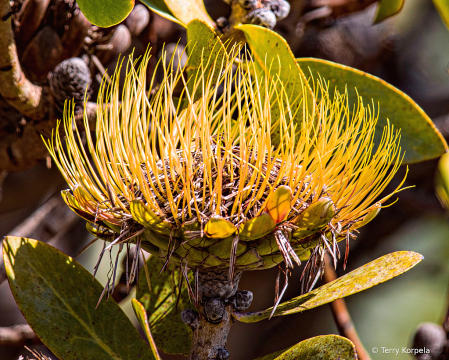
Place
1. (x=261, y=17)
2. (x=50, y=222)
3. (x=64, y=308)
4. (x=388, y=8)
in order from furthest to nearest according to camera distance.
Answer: (x=50, y=222), (x=388, y=8), (x=261, y=17), (x=64, y=308)

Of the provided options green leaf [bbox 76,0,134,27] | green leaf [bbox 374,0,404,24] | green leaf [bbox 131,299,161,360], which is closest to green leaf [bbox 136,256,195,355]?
green leaf [bbox 131,299,161,360]

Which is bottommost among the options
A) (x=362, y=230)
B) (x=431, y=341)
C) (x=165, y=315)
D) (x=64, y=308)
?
(x=362, y=230)

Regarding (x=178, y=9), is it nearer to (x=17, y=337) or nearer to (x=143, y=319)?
(x=143, y=319)

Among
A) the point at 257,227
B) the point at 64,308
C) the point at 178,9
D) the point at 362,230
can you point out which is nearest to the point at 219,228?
the point at 257,227

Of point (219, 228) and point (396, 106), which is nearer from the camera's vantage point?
point (219, 228)

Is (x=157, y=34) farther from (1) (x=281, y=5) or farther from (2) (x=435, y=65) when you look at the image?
(2) (x=435, y=65)

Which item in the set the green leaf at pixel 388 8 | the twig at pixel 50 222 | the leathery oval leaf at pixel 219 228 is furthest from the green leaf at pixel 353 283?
the twig at pixel 50 222

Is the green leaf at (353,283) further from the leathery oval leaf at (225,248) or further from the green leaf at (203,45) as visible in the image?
the green leaf at (203,45)
